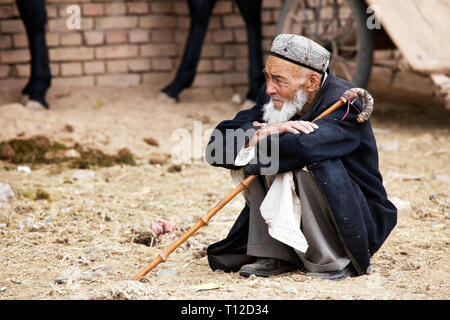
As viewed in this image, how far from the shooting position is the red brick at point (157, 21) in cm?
712

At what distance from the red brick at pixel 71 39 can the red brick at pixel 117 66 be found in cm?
38

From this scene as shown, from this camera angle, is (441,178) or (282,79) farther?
(441,178)

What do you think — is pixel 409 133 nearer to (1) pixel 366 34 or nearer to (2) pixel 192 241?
(1) pixel 366 34

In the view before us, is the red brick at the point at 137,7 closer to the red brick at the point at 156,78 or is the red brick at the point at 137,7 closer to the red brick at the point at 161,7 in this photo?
the red brick at the point at 161,7

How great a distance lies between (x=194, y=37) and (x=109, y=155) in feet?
5.98

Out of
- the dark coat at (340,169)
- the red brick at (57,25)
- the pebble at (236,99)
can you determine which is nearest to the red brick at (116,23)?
the red brick at (57,25)

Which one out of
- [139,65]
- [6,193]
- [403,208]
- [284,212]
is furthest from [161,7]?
[284,212]

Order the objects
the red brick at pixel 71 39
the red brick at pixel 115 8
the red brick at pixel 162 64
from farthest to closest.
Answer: the red brick at pixel 162 64
the red brick at pixel 115 8
the red brick at pixel 71 39

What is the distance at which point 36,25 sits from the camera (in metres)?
6.05

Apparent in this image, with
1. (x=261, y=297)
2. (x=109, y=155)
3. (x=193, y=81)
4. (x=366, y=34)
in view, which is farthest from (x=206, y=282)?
(x=193, y=81)

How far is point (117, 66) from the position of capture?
7090mm

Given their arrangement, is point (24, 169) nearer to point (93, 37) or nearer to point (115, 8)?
point (93, 37)

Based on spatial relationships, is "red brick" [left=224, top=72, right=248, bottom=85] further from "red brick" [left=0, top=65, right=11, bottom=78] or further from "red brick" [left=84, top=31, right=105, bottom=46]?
"red brick" [left=0, top=65, right=11, bottom=78]

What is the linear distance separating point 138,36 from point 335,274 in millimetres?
4848
